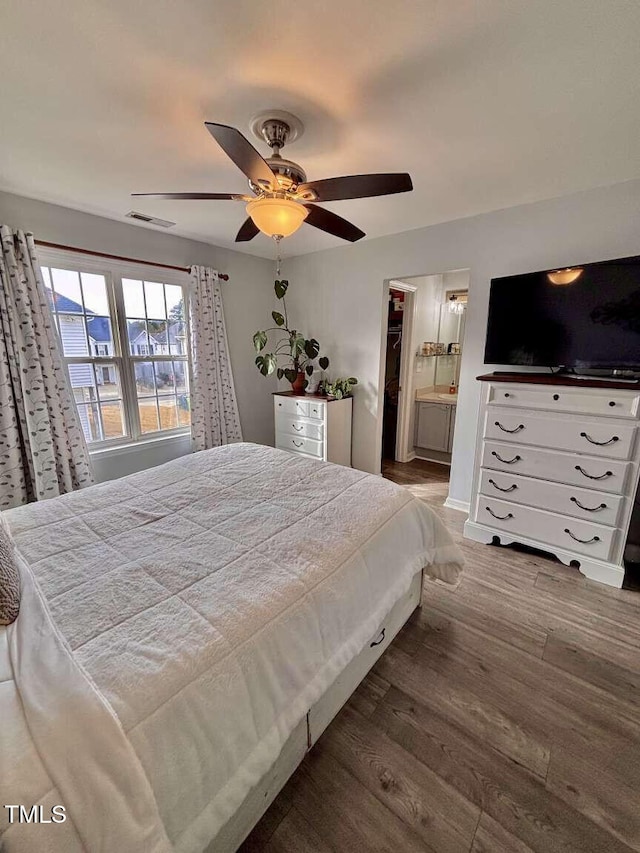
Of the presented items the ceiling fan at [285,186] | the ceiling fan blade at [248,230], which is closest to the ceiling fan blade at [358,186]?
the ceiling fan at [285,186]

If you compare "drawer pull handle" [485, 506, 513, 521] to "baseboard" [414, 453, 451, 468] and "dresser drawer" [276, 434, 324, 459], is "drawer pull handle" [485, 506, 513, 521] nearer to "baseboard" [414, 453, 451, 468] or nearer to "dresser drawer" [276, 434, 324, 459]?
"dresser drawer" [276, 434, 324, 459]

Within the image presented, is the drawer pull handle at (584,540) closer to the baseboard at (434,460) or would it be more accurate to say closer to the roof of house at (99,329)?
the baseboard at (434,460)

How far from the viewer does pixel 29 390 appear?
242 centimetres

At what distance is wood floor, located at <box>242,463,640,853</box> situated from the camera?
3.41 feet

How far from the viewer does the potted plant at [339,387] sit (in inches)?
140

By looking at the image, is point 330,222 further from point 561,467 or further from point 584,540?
point 584,540

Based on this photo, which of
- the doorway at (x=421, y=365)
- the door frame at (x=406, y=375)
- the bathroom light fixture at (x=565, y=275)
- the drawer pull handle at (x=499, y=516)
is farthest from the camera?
the doorway at (x=421, y=365)

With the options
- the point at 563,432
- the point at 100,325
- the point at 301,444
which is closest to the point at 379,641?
the point at 563,432

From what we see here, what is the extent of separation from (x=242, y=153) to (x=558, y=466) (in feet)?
7.91

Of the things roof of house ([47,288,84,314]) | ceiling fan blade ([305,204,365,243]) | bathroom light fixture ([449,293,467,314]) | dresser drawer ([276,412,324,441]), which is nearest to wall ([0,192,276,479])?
roof of house ([47,288,84,314])

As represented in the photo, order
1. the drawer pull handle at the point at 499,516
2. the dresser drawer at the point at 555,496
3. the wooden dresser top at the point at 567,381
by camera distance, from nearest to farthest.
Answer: the wooden dresser top at the point at 567,381 → the dresser drawer at the point at 555,496 → the drawer pull handle at the point at 499,516

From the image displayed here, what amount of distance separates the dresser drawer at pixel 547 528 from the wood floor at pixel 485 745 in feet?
1.10

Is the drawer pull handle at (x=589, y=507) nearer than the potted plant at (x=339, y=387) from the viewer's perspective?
Yes

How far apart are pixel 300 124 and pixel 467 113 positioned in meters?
0.74
